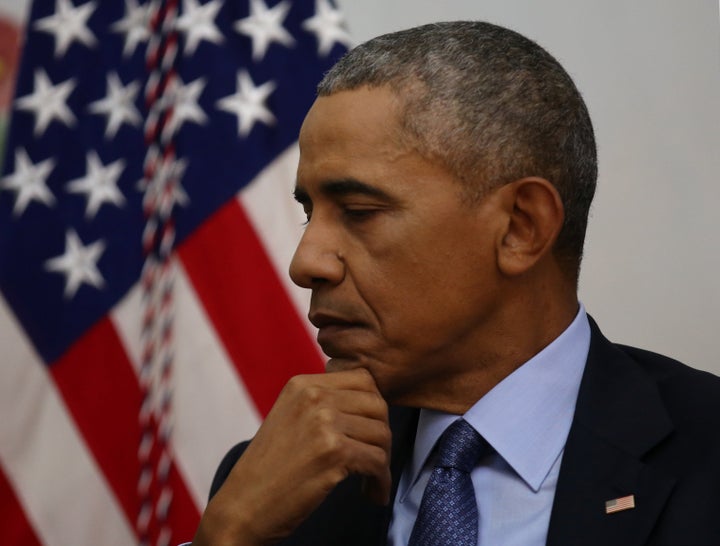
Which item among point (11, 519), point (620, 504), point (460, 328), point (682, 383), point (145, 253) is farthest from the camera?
point (145, 253)

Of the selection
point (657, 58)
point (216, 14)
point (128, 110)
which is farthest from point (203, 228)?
point (657, 58)

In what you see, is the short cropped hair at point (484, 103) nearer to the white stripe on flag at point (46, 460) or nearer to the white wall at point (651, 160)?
the white wall at point (651, 160)

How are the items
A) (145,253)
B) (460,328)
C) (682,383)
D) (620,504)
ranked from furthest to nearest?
1. (145,253)
2. (682,383)
3. (460,328)
4. (620,504)

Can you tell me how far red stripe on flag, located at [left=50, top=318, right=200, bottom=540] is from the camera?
2750mm

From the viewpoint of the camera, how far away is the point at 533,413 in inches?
73.1

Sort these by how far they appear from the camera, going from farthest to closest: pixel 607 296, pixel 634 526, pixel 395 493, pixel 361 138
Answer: pixel 607 296, pixel 395 493, pixel 361 138, pixel 634 526

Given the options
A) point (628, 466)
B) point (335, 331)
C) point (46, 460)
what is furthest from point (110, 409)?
point (628, 466)

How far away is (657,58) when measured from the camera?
279 cm

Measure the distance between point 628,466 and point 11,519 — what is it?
5.31ft

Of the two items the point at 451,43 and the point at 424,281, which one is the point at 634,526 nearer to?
the point at 424,281

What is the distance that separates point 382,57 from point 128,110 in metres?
1.16

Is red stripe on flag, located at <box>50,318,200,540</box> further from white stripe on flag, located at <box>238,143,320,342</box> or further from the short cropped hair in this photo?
the short cropped hair

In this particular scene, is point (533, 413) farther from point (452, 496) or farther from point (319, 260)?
point (319, 260)

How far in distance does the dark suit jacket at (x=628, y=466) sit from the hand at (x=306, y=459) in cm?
23
